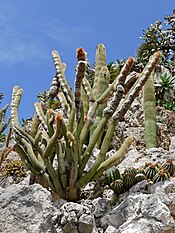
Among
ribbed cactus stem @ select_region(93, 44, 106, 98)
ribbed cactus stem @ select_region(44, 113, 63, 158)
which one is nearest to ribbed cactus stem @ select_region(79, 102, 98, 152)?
ribbed cactus stem @ select_region(44, 113, 63, 158)

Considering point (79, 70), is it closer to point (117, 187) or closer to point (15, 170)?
point (117, 187)

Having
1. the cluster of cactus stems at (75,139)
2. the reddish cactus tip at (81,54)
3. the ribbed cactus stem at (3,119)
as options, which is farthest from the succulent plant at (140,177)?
the ribbed cactus stem at (3,119)

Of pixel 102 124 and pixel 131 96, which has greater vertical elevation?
pixel 131 96

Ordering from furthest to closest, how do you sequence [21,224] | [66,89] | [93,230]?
[66,89] → [93,230] → [21,224]

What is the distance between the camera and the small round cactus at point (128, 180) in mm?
5055

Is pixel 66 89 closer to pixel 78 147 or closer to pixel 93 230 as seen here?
pixel 78 147

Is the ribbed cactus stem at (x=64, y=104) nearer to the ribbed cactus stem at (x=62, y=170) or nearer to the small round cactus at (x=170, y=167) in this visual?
the ribbed cactus stem at (x=62, y=170)

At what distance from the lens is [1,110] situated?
9.59 meters

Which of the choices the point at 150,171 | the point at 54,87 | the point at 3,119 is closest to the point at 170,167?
the point at 150,171

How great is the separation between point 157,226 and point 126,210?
585 millimetres

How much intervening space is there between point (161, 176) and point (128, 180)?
0.40m

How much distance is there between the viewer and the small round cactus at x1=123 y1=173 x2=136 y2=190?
5.05 metres

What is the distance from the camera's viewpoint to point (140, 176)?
507 centimetres

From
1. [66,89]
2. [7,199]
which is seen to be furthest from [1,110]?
[7,199]
